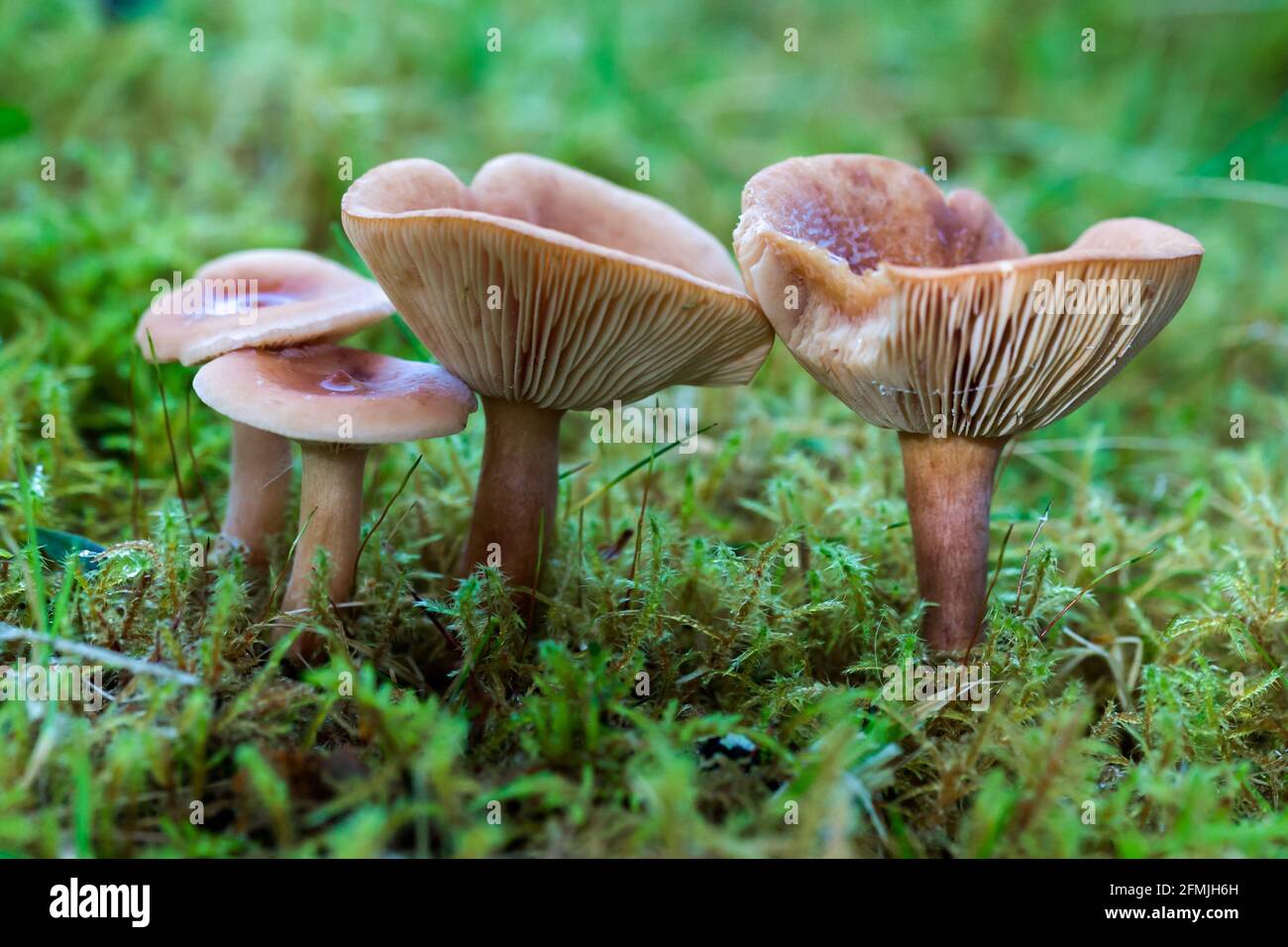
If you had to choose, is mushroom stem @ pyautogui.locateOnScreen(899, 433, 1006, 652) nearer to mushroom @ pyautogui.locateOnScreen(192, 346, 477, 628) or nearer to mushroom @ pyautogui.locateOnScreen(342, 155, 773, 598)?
mushroom @ pyautogui.locateOnScreen(342, 155, 773, 598)

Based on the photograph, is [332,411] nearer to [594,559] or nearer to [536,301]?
[536,301]

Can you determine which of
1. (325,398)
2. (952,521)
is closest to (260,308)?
(325,398)

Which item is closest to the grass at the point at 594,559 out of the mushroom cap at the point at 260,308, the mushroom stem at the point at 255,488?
the mushroom stem at the point at 255,488

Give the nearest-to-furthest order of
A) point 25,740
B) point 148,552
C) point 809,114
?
point 25,740
point 148,552
point 809,114

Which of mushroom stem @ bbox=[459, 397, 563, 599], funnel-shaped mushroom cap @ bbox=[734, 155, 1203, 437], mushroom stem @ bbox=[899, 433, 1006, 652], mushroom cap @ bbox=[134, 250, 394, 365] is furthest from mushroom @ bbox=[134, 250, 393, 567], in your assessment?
mushroom stem @ bbox=[899, 433, 1006, 652]
